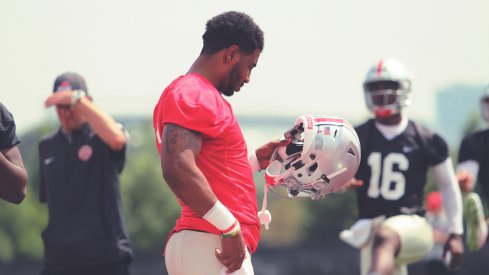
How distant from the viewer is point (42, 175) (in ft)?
28.9

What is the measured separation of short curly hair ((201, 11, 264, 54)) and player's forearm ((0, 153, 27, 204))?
1.16 metres

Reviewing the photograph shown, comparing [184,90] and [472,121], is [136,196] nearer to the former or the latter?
[472,121]

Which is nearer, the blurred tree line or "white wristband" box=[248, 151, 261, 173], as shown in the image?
"white wristband" box=[248, 151, 261, 173]

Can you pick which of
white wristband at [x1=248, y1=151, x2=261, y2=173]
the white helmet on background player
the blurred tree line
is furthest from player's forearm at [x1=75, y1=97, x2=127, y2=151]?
the blurred tree line

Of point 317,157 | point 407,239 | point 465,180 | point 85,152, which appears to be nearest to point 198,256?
point 317,157

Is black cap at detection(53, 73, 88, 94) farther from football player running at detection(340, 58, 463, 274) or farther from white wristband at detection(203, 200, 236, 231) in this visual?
A: white wristband at detection(203, 200, 236, 231)

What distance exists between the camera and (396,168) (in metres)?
9.34

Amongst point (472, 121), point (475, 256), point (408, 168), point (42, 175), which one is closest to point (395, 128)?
point (408, 168)

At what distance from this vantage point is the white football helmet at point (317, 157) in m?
6.06

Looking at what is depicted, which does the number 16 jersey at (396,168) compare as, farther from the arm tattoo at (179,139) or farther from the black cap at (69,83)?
the arm tattoo at (179,139)

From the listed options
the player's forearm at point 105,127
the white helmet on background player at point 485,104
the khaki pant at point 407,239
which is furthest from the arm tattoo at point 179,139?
the white helmet on background player at point 485,104

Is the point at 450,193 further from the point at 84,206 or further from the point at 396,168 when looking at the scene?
the point at 84,206

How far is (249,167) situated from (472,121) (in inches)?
2138

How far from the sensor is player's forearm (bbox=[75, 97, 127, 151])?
27.3 feet
